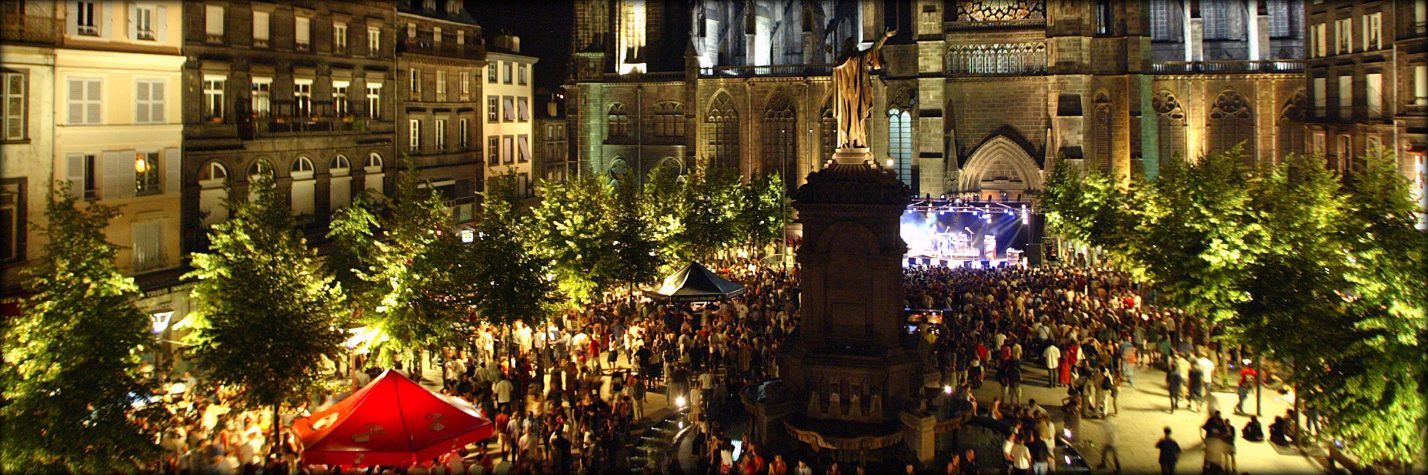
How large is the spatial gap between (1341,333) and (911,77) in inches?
1709

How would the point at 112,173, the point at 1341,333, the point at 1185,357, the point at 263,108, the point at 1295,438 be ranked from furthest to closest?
the point at 263,108, the point at 112,173, the point at 1185,357, the point at 1295,438, the point at 1341,333

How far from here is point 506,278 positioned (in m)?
24.5

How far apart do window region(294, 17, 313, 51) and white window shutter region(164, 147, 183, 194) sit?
6125 millimetres

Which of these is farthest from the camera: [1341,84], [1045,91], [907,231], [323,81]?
[1045,91]

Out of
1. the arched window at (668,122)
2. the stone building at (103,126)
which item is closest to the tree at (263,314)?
the stone building at (103,126)

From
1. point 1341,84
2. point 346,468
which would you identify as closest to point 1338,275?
point 346,468

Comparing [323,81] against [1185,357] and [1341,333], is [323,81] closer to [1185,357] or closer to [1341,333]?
[1185,357]

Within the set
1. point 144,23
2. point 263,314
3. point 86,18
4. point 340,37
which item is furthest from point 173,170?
point 263,314

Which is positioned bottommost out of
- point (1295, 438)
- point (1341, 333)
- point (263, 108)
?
point (1295, 438)

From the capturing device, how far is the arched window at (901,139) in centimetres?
5962

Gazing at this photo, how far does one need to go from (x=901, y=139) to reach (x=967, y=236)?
50.0ft

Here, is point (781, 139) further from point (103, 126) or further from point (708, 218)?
point (103, 126)

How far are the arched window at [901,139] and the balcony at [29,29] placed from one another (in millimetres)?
43044

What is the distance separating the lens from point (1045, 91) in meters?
56.8
